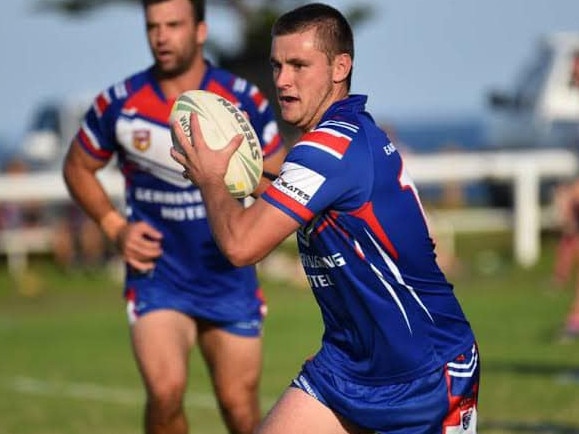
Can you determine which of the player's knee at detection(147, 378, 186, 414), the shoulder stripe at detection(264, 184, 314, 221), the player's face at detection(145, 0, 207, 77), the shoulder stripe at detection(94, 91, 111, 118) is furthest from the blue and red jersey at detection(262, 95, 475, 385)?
the shoulder stripe at detection(94, 91, 111, 118)

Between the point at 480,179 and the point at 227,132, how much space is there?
19.1 m

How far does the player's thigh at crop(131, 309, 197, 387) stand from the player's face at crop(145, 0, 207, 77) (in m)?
1.24

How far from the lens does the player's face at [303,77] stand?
5695 mm

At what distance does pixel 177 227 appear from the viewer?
26.5 ft

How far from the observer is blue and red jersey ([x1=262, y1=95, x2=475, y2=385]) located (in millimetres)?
5504

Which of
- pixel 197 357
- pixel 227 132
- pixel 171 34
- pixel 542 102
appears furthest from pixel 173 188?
pixel 542 102

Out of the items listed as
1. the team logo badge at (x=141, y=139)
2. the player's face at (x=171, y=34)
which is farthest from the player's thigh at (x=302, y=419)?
the player's face at (x=171, y=34)

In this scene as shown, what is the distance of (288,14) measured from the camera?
581cm

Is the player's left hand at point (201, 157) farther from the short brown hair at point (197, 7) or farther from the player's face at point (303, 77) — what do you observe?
the short brown hair at point (197, 7)

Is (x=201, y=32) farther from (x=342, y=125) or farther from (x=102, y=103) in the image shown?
(x=342, y=125)

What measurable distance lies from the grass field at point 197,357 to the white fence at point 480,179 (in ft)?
1.36

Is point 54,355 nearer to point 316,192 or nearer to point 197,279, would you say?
point 197,279

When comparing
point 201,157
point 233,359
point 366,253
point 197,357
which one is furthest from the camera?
point 197,357

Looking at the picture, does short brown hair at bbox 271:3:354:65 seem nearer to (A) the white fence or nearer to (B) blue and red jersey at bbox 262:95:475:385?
(B) blue and red jersey at bbox 262:95:475:385
